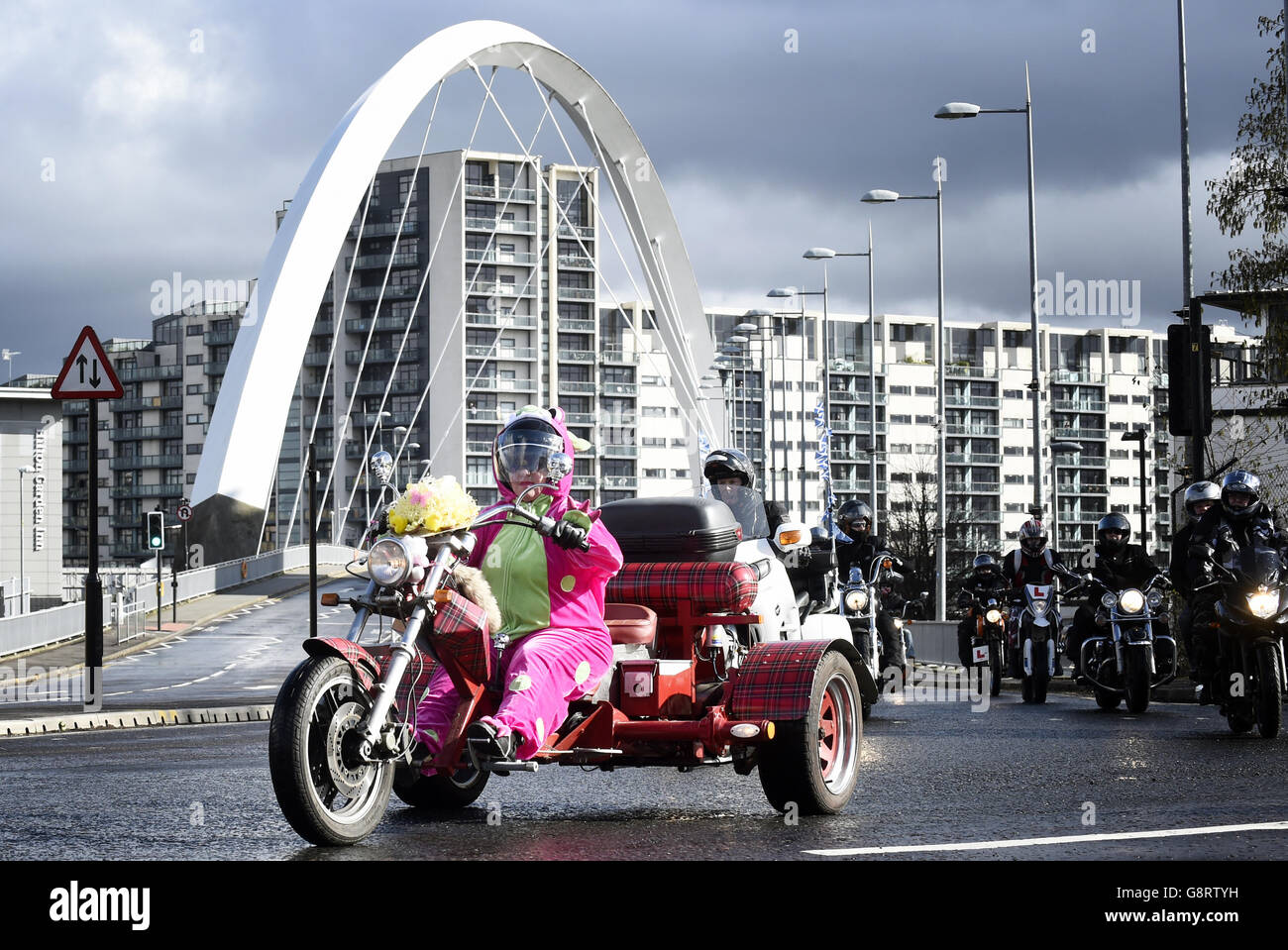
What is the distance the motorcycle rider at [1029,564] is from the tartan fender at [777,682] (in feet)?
36.1

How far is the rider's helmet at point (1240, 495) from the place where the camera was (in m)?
13.2

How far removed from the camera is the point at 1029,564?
19125 millimetres

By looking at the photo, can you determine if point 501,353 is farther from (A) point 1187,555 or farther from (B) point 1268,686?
(B) point 1268,686

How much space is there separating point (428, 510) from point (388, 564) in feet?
1.22

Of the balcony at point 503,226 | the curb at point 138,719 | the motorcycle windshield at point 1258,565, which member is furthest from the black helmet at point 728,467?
the balcony at point 503,226

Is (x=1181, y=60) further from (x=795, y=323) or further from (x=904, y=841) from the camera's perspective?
(x=795, y=323)

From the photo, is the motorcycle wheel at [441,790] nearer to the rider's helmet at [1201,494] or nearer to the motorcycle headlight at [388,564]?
the motorcycle headlight at [388,564]

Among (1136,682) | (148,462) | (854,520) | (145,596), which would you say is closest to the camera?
(1136,682)

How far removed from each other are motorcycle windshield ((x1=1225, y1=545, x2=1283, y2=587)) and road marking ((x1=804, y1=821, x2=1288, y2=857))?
17.0 ft

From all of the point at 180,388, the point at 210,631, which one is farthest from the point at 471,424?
the point at 210,631

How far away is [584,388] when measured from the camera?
448 ft

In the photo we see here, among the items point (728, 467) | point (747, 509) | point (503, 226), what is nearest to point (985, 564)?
point (728, 467)

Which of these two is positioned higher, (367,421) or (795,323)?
(795,323)

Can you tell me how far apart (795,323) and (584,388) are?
4173 cm
